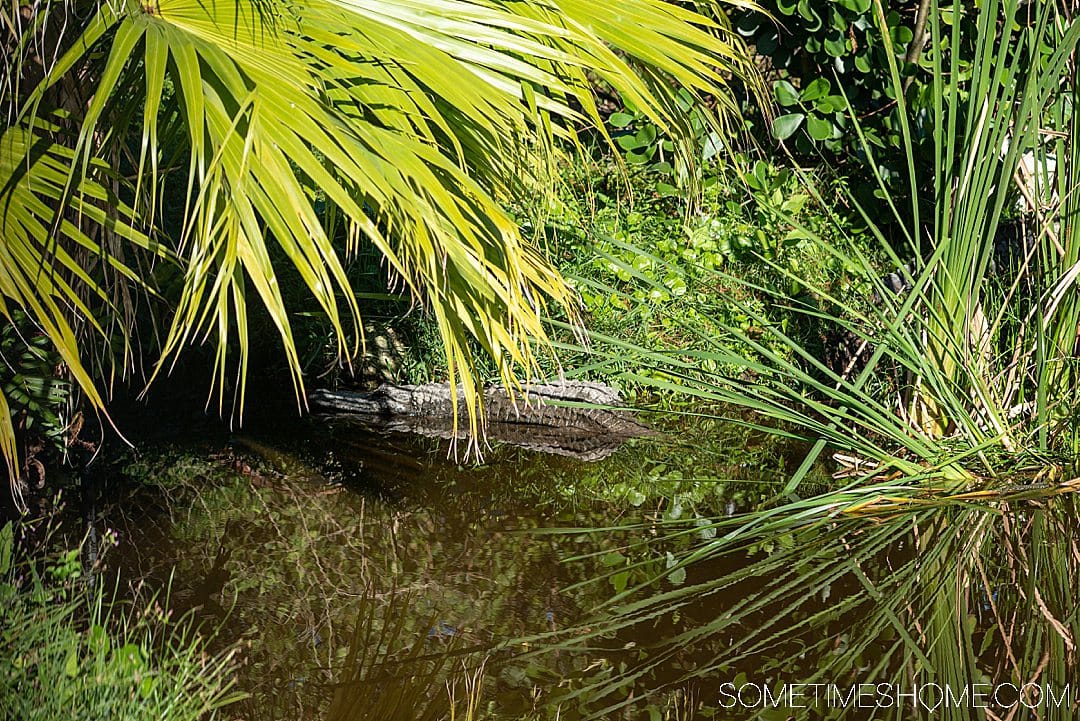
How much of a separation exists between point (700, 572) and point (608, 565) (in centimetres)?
20

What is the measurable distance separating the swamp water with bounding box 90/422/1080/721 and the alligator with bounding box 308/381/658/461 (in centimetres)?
23

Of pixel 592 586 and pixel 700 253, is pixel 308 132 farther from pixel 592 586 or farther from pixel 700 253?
pixel 700 253

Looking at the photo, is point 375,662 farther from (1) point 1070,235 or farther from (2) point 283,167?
(1) point 1070,235

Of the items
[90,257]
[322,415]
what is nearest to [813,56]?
[322,415]

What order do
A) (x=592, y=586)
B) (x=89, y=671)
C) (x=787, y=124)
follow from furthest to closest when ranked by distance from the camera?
(x=787, y=124)
(x=592, y=586)
(x=89, y=671)

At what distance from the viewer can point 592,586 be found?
2.17 m

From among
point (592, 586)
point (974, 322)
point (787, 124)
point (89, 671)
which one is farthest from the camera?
point (787, 124)

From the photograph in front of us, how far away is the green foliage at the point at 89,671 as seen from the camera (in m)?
1.54

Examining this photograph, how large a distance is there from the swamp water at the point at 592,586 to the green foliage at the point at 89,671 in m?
0.10

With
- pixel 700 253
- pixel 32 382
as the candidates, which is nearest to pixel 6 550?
pixel 32 382

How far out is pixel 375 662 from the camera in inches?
73.5

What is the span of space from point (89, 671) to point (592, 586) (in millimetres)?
976

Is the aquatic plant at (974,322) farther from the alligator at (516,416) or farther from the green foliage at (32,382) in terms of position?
the green foliage at (32,382)

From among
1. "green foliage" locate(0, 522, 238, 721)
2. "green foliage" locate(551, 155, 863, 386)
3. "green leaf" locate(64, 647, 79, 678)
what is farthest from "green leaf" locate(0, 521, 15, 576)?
"green foliage" locate(551, 155, 863, 386)
